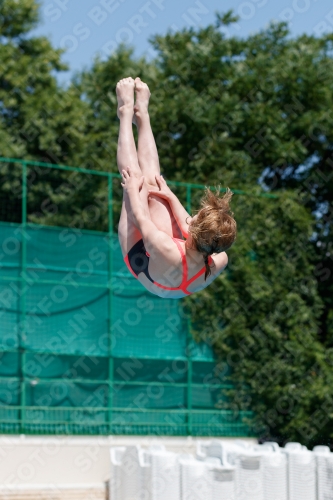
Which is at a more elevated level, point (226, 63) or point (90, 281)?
point (226, 63)

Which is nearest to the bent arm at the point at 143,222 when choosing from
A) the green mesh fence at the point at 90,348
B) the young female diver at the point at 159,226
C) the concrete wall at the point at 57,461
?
the young female diver at the point at 159,226

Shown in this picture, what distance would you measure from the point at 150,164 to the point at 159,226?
1.38 feet

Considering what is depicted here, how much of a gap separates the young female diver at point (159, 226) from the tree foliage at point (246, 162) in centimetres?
637

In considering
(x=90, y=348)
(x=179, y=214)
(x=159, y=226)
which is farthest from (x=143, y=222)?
(x=90, y=348)

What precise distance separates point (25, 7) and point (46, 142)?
3.64 m

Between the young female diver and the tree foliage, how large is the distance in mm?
6365

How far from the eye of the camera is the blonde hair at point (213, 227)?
3.92 metres

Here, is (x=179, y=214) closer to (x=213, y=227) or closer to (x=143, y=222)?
(x=143, y=222)

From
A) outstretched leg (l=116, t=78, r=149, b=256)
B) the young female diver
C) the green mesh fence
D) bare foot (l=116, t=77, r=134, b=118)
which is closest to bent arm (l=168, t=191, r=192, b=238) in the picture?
the young female diver

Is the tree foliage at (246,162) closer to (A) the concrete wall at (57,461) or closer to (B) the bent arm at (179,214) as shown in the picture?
(A) the concrete wall at (57,461)

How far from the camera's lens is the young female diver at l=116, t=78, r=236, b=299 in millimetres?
3963

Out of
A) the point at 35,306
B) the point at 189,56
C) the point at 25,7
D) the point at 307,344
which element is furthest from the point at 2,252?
the point at 25,7

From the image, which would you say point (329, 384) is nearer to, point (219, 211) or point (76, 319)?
point (76, 319)

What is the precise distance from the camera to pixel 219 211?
12.9 feet
